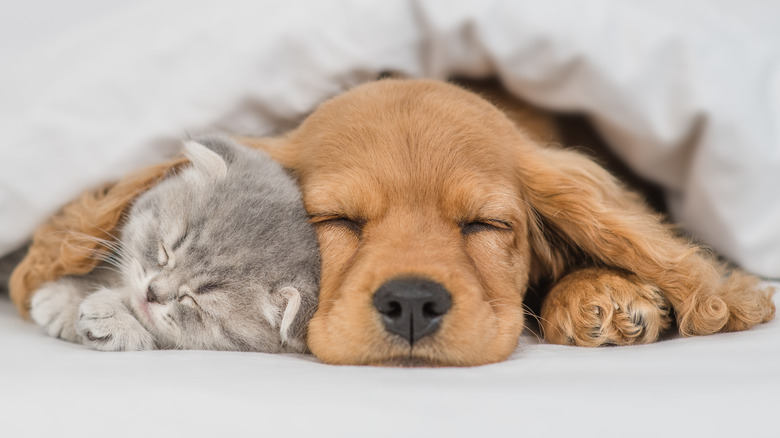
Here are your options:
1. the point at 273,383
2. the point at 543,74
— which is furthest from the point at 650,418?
the point at 543,74

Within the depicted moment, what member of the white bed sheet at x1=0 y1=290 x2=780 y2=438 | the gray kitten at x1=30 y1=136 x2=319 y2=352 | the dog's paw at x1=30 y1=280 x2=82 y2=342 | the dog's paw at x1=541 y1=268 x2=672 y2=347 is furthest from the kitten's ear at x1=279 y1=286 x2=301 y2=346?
the dog's paw at x1=541 y1=268 x2=672 y2=347

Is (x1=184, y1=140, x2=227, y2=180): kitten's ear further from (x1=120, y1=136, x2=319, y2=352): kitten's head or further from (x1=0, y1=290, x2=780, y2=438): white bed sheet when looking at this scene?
(x1=0, y1=290, x2=780, y2=438): white bed sheet

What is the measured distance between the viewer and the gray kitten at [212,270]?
192 centimetres

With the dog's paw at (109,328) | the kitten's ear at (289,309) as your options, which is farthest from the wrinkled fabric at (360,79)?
the kitten's ear at (289,309)

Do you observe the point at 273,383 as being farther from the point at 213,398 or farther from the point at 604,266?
the point at 604,266

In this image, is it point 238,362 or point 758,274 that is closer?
point 238,362

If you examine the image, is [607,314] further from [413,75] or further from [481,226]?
[413,75]

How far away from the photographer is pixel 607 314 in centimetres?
204

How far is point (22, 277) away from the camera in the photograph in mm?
2404

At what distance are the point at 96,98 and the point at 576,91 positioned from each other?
192 centimetres

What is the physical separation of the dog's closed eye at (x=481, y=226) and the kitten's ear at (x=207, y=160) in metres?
0.79

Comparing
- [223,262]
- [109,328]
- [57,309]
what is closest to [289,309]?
[223,262]

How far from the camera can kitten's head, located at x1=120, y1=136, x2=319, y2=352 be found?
1926 millimetres

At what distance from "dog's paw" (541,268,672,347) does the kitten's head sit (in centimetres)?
81
